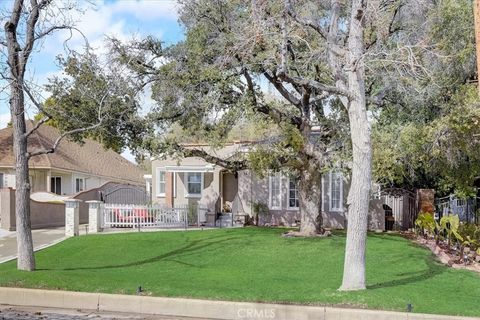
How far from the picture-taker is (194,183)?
2711 cm

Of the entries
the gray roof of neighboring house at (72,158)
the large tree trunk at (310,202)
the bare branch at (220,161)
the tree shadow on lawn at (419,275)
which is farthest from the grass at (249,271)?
the gray roof of neighboring house at (72,158)

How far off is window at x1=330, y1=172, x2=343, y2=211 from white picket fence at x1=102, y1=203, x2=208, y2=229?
609 centimetres

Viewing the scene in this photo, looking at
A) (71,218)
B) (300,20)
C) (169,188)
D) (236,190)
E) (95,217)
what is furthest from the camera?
(169,188)

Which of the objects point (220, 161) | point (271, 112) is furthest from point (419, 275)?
point (220, 161)

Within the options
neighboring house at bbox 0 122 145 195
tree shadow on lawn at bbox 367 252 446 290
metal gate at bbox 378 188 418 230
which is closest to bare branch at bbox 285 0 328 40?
tree shadow on lawn at bbox 367 252 446 290

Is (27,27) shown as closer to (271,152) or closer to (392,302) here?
(271,152)

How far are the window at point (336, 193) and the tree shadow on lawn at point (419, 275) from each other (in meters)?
9.51

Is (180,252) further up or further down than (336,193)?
further down

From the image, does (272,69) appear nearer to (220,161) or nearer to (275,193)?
(220,161)

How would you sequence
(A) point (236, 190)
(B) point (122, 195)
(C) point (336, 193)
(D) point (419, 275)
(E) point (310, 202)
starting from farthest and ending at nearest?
(B) point (122, 195) → (A) point (236, 190) → (C) point (336, 193) → (E) point (310, 202) → (D) point (419, 275)

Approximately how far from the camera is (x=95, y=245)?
17.2 metres

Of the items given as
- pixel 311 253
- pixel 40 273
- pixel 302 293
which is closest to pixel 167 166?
pixel 311 253

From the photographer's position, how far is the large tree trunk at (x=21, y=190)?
514 inches

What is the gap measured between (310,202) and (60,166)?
55.3ft
